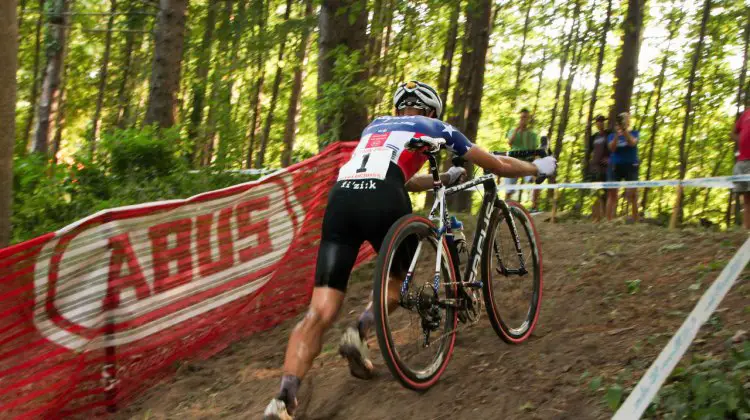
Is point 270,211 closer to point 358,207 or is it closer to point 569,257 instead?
point 358,207

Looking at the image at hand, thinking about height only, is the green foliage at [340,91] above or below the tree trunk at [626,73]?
below

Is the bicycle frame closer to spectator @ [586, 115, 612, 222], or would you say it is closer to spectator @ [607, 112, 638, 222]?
spectator @ [607, 112, 638, 222]

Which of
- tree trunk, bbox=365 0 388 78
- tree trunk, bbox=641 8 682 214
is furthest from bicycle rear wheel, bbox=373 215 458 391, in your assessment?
tree trunk, bbox=641 8 682 214

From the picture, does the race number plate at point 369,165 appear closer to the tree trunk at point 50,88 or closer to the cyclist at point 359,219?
the cyclist at point 359,219

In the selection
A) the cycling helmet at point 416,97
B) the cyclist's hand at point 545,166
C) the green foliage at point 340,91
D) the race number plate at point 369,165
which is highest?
the green foliage at point 340,91

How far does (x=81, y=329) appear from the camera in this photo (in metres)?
4.74

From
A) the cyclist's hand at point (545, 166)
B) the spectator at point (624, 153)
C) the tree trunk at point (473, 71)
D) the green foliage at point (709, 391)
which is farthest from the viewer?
the tree trunk at point (473, 71)

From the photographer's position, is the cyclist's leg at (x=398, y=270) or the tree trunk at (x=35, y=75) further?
the tree trunk at (x=35, y=75)

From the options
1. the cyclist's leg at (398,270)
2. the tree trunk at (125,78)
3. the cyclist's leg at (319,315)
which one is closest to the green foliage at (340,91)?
the cyclist's leg at (398,270)

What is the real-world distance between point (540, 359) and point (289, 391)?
1774 mm

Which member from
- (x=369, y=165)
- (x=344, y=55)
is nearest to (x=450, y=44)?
(x=344, y=55)

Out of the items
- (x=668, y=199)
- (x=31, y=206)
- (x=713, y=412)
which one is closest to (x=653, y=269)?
(x=713, y=412)

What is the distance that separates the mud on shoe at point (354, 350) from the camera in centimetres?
429

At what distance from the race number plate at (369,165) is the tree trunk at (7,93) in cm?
326
